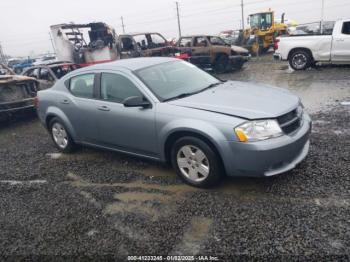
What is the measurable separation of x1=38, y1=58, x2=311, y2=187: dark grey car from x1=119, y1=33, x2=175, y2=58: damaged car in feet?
28.9

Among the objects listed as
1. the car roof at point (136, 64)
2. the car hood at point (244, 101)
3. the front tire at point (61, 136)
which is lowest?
the front tire at point (61, 136)

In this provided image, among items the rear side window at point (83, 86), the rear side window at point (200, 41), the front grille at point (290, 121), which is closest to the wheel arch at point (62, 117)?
the rear side window at point (83, 86)

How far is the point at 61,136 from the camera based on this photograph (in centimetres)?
579

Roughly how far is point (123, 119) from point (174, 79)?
0.97 m

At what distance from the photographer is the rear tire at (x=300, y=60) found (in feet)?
39.6

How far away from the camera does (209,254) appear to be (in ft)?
9.62

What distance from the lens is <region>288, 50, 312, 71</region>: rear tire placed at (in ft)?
39.6

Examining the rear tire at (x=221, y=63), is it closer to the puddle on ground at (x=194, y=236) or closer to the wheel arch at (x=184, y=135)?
the wheel arch at (x=184, y=135)

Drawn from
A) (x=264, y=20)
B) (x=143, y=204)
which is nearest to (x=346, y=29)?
(x=264, y=20)

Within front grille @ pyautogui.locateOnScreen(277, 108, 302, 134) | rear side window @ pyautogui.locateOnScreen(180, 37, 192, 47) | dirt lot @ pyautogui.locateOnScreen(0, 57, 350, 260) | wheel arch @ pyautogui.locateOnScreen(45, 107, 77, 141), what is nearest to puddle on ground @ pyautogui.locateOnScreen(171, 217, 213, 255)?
dirt lot @ pyautogui.locateOnScreen(0, 57, 350, 260)

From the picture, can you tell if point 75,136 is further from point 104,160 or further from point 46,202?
point 46,202

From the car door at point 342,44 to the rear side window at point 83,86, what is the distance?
960 cm

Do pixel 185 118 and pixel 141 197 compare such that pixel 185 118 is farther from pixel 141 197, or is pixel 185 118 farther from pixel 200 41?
pixel 200 41

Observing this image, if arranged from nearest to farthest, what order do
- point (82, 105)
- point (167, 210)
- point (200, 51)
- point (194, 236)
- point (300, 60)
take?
A: point (194, 236) < point (167, 210) < point (82, 105) < point (300, 60) < point (200, 51)
